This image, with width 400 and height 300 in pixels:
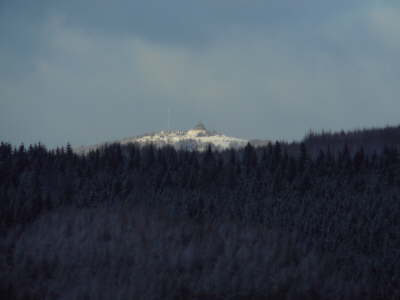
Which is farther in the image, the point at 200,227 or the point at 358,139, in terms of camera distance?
the point at 358,139

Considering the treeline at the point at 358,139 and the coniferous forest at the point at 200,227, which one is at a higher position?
the treeline at the point at 358,139

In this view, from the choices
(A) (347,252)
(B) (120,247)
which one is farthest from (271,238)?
(B) (120,247)

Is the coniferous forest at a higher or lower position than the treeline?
lower

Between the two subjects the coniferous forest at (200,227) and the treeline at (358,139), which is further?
the treeline at (358,139)

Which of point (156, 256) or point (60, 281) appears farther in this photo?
point (156, 256)

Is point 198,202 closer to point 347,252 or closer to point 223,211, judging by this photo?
point 223,211

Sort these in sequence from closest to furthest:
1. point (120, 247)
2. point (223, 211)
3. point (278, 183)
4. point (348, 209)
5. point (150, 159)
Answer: point (120, 247), point (348, 209), point (223, 211), point (278, 183), point (150, 159)

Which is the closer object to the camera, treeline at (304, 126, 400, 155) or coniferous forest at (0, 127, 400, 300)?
coniferous forest at (0, 127, 400, 300)

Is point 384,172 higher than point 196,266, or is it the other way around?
point 384,172
